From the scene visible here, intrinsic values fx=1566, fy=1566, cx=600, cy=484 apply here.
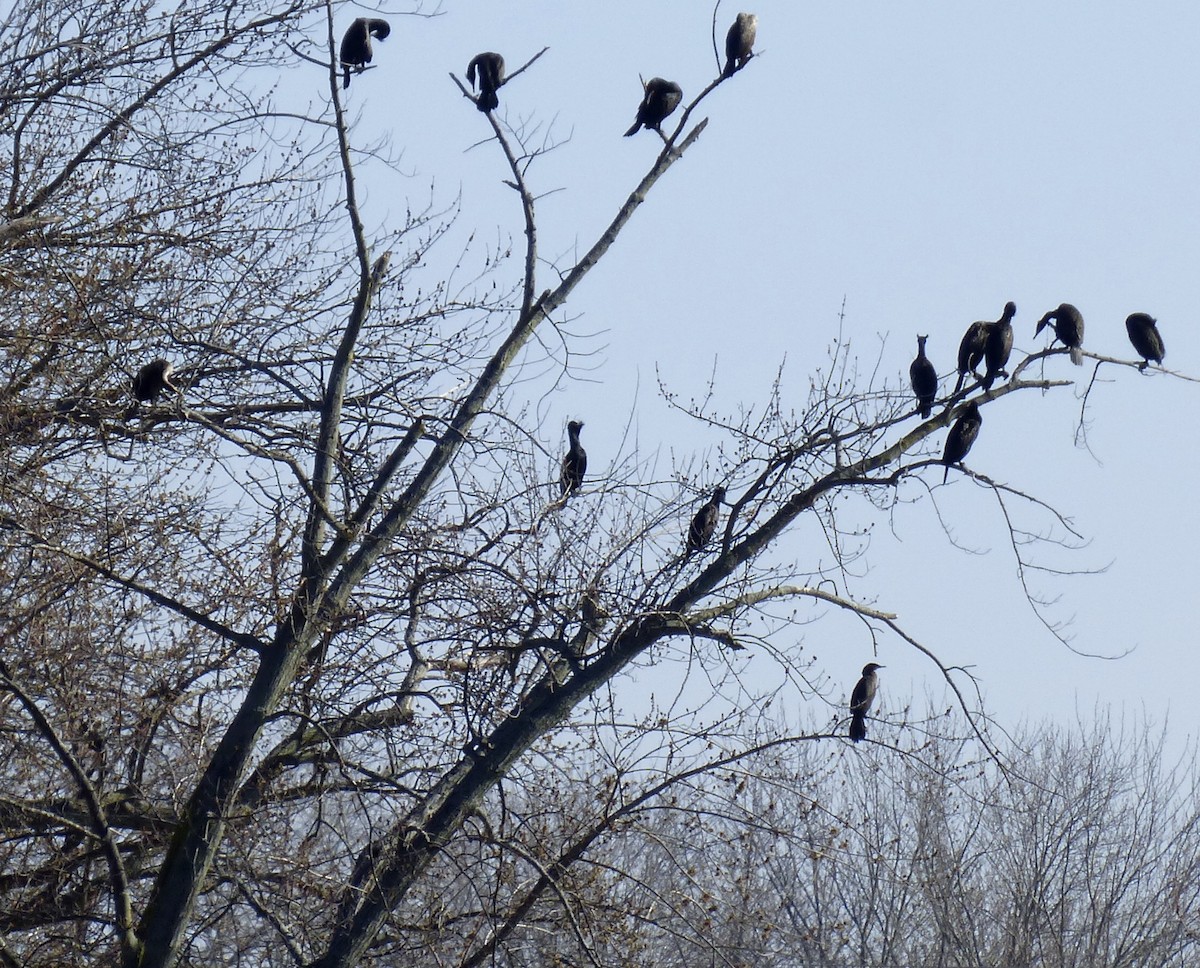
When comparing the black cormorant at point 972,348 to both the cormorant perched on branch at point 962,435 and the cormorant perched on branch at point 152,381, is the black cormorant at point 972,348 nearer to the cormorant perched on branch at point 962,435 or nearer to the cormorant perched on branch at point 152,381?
the cormorant perched on branch at point 962,435

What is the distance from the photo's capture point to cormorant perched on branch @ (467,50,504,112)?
9.20 metres

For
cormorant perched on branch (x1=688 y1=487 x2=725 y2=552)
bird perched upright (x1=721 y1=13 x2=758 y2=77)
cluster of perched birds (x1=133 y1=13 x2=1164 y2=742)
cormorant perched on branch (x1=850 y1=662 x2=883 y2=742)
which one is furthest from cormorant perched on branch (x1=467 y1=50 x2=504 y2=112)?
cormorant perched on branch (x1=850 y1=662 x2=883 y2=742)

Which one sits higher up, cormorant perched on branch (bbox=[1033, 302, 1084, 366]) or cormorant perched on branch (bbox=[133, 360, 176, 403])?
cormorant perched on branch (bbox=[1033, 302, 1084, 366])

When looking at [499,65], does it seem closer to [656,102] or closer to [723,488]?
[656,102]

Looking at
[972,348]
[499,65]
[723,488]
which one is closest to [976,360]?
[972,348]

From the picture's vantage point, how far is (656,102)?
1004 centimetres

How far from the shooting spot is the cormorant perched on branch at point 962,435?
9.11m

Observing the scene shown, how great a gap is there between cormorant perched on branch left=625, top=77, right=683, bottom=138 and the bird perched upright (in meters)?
0.79

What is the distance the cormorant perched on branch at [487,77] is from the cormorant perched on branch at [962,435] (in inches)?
129

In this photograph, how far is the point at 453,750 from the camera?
8328 mm

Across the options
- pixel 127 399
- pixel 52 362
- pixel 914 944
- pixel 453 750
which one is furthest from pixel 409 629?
pixel 914 944

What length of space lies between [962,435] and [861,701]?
1.80 metres

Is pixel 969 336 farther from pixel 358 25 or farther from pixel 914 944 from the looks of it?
pixel 914 944

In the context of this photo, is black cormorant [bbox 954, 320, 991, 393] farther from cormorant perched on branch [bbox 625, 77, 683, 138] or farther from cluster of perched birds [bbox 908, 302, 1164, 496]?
cormorant perched on branch [bbox 625, 77, 683, 138]
